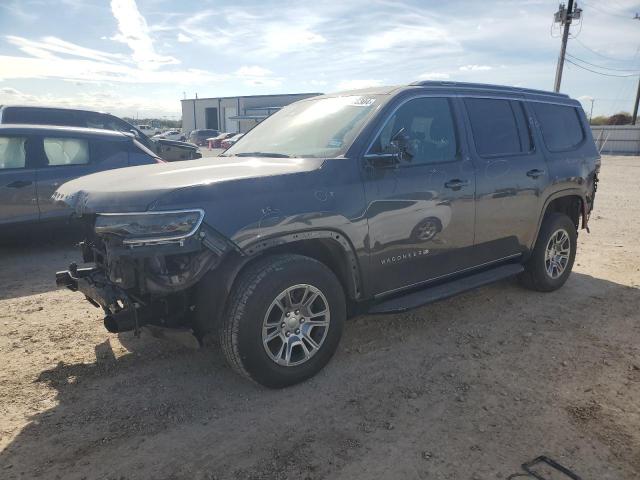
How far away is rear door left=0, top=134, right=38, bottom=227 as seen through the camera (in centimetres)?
641

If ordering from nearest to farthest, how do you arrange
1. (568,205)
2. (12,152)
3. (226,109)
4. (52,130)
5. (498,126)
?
1. (498,126)
2. (568,205)
3. (12,152)
4. (52,130)
5. (226,109)

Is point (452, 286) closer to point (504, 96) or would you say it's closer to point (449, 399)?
point (449, 399)

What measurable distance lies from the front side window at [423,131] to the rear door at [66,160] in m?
4.71

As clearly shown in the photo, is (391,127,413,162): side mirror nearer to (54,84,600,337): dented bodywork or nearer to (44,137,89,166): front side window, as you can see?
(54,84,600,337): dented bodywork

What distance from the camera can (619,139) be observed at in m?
33.5

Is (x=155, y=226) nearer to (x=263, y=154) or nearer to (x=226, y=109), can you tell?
(x=263, y=154)

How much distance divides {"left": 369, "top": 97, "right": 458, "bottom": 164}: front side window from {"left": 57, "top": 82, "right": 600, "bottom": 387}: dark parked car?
15 mm

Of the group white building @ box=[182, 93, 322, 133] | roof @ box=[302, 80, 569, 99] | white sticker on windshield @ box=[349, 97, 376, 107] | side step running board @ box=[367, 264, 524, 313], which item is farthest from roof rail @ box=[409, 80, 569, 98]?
white building @ box=[182, 93, 322, 133]

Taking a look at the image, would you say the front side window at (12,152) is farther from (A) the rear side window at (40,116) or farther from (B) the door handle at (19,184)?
(A) the rear side window at (40,116)

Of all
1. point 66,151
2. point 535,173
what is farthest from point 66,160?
point 535,173

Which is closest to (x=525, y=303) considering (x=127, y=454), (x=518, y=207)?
(x=518, y=207)

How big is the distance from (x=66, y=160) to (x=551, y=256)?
632cm

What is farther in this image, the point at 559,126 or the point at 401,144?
the point at 559,126

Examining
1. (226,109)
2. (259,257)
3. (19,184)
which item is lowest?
(259,257)
